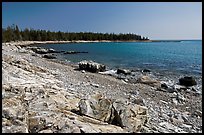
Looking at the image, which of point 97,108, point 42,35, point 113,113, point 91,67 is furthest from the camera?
point 42,35

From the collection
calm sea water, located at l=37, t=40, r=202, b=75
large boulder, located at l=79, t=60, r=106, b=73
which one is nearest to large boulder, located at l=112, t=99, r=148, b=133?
large boulder, located at l=79, t=60, r=106, b=73

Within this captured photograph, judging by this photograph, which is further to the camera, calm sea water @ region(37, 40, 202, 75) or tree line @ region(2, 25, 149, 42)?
tree line @ region(2, 25, 149, 42)

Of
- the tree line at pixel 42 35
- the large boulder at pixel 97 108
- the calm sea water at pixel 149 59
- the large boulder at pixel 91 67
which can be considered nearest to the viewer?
the large boulder at pixel 97 108

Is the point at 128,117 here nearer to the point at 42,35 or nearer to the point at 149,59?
the point at 149,59

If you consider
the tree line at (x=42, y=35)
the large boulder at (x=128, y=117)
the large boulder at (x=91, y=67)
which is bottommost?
the large boulder at (x=128, y=117)

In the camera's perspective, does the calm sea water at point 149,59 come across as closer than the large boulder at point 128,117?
No

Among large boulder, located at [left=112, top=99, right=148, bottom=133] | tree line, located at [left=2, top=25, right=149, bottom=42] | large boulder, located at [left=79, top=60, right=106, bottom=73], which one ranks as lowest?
large boulder, located at [left=112, top=99, right=148, bottom=133]

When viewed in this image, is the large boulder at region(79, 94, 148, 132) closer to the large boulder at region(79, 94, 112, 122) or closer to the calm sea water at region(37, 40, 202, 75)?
the large boulder at region(79, 94, 112, 122)

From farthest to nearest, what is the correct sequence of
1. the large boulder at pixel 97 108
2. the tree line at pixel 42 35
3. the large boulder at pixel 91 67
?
the tree line at pixel 42 35, the large boulder at pixel 91 67, the large boulder at pixel 97 108

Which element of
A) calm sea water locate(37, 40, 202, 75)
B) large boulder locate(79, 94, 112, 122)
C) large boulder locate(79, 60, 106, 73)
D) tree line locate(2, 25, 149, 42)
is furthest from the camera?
tree line locate(2, 25, 149, 42)

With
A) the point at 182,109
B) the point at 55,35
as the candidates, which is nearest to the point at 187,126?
the point at 182,109

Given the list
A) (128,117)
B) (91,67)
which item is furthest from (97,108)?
(91,67)

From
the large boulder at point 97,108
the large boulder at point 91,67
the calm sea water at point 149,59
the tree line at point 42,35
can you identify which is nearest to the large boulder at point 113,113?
the large boulder at point 97,108

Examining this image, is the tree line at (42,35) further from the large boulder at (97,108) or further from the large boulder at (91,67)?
the large boulder at (97,108)
